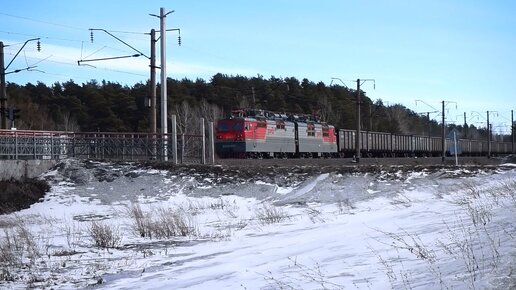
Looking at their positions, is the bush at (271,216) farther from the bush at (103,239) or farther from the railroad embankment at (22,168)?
the railroad embankment at (22,168)

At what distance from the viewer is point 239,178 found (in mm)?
26344

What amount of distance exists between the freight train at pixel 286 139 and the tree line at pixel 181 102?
8.51 metres

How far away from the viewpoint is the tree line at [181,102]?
79438 mm

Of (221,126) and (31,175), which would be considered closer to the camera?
(31,175)

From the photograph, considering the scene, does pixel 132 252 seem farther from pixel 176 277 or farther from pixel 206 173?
pixel 206 173

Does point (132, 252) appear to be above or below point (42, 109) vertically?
below

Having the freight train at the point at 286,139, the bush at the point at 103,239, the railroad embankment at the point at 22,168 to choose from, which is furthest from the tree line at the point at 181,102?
the bush at the point at 103,239

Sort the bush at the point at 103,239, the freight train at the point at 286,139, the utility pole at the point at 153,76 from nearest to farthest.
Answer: the bush at the point at 103,239 < the utility pole at the point at 153,76 < the freight train at the point at 286,139

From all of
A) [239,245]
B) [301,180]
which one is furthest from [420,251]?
[301,180]

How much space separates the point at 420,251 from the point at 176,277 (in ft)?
12.6

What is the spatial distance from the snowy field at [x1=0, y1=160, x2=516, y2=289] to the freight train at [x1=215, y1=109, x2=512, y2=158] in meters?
15.5

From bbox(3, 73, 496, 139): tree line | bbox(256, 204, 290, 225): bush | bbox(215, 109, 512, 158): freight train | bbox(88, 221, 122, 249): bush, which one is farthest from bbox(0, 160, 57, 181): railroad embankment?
bbox(3, 73, 496, 139): tree line

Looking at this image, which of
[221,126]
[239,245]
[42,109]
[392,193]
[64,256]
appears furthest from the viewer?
[42,109]

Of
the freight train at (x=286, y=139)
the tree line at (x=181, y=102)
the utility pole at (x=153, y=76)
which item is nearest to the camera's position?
the utility pole at (x=153, y=76)
